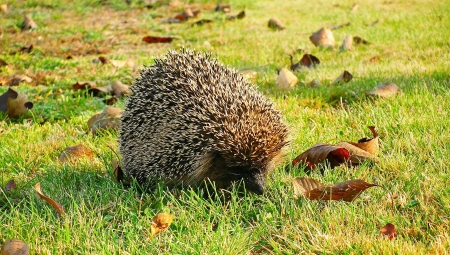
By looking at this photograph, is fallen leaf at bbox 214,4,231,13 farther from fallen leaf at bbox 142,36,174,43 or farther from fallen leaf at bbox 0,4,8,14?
fallen leaf at bbox 0,4,8,14

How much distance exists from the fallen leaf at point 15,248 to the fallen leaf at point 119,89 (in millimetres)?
3430

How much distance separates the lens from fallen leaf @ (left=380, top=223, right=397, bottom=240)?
2.80 metres

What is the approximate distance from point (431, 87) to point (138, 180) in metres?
3.16

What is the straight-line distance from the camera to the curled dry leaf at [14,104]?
5.43m

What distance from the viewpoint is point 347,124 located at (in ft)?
15.5

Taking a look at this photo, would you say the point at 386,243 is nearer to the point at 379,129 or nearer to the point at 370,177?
the point at 370,177

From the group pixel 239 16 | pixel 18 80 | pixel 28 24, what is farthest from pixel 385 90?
pixel 28 24

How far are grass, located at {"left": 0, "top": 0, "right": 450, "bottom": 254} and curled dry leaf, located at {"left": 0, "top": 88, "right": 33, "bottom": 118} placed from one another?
0.07 metres

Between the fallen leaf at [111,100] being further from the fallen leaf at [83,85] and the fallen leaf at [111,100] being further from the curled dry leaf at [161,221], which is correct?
the curled dry leaf at [161,221]

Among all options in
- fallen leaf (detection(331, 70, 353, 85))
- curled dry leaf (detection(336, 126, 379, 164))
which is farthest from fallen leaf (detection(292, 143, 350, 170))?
fallen leaf (detection(331, 70, 353, 85))

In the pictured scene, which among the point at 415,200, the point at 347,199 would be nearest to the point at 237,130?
the point at 347,199

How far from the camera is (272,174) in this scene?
3760 mm

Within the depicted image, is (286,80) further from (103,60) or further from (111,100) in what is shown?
(103,60)

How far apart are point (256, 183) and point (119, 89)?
3.22 m
